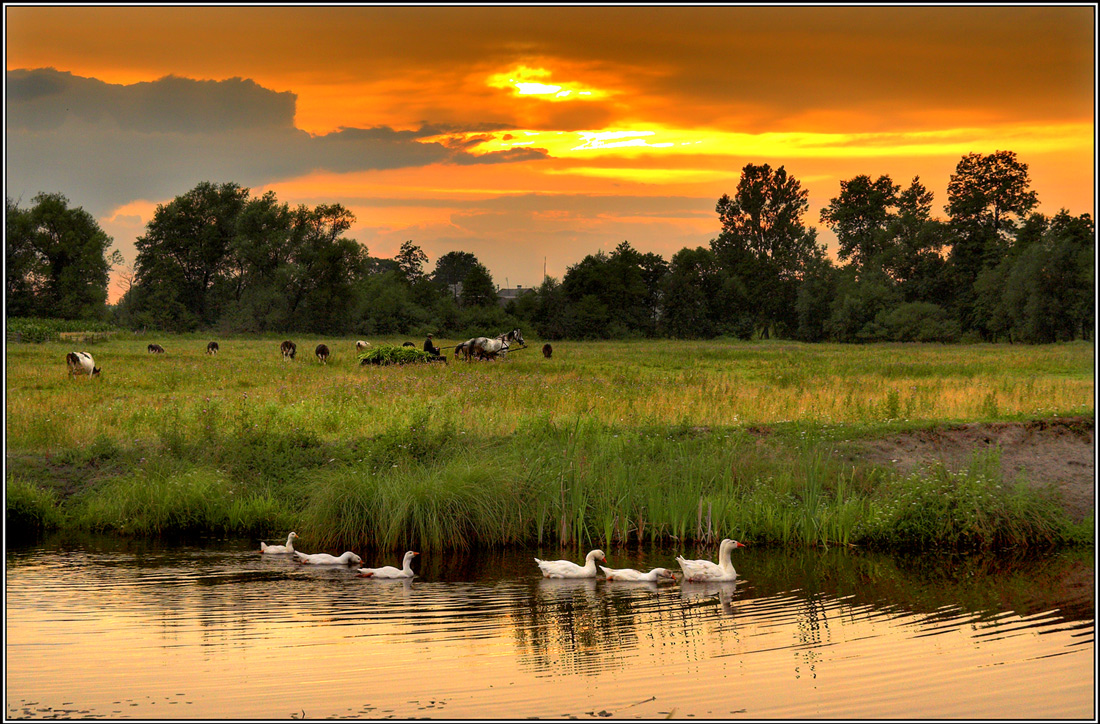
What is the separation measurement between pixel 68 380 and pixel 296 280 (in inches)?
2953

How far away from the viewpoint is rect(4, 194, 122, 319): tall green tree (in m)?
96.1

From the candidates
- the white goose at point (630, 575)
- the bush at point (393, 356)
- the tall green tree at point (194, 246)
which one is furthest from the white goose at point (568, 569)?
the tall green tree at point (194, 246)

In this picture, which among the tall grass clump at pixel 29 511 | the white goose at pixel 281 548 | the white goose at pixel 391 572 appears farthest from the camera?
the tall grass clump at pixel 29 511

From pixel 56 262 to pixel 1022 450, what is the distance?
329 ft

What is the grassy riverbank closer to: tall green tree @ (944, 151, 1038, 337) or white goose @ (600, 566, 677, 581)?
white goose @ (600, 566, 677, 581)

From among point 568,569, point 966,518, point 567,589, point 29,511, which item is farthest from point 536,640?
point 29,511

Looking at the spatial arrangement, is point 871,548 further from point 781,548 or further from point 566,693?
point 566,693

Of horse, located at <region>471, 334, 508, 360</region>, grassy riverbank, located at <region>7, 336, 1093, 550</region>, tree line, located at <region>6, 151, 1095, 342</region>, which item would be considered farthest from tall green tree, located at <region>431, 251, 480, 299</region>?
grassy riverbank, located at <region>7, 336, 1093, 550</region>

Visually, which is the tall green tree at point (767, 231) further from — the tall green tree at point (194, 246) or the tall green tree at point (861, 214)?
the tall green tree at point (194, 246)

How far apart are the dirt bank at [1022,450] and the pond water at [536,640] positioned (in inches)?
137

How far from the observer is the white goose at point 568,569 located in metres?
13.1

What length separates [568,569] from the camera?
1319cm

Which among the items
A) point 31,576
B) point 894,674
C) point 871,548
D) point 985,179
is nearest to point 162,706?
point 31,576

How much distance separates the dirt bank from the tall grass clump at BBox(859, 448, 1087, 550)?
116 cm
